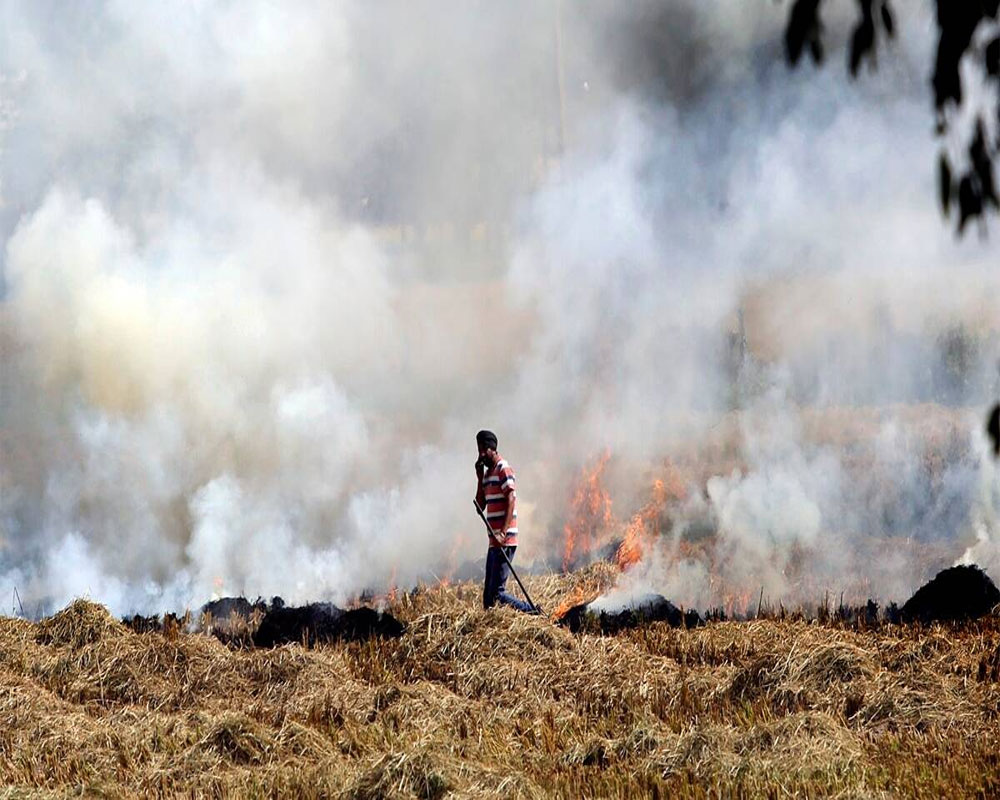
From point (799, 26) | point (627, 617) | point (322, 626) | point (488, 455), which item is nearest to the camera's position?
point (799, 26)

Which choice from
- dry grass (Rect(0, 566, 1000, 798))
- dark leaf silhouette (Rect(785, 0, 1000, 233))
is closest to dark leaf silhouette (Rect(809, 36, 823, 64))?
dark leaf silhouette (Rect(785, 0, 1000, 233))

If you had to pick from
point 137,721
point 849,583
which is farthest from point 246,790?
point 849,583

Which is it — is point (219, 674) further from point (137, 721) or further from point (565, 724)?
point (565, 724)

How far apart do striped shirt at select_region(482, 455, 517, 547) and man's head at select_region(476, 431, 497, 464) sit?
8 cm

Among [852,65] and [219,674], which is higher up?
[852,65]

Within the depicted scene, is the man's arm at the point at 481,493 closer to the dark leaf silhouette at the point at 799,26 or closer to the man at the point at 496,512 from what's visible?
the man at the point at 496,512

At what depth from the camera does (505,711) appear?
32.7 ft

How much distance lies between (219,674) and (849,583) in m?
20.6

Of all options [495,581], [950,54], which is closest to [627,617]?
[495,581]

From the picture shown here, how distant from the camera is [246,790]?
8.02 meters

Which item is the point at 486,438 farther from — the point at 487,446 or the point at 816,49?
the point at 816,49

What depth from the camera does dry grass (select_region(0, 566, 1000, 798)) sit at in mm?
7707

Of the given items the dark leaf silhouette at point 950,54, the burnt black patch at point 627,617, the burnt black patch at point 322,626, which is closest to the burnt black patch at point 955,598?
the burnt black patch at point 627,617

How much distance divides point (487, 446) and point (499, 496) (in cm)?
58
